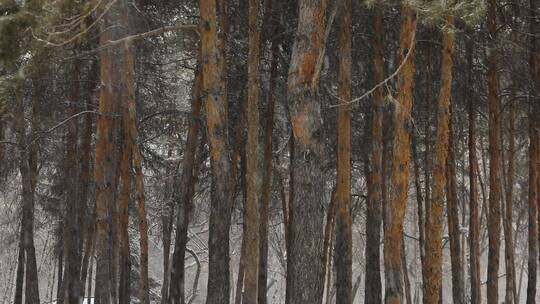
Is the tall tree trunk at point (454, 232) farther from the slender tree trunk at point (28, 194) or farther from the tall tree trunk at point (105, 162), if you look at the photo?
the slender tree trunk at point (28, 194)

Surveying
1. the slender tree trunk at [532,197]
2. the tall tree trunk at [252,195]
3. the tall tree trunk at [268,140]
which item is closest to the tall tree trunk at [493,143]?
the slender tree trunk at [532,197]

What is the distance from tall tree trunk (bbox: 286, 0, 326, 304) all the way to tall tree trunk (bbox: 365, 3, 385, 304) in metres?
4.19

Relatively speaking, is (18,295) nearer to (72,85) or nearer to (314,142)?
(72,85)

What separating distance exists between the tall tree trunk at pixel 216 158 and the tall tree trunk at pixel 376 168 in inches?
129

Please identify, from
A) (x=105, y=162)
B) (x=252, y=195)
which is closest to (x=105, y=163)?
(x=105, y=162)

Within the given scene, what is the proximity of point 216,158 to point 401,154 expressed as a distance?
2.74 meters

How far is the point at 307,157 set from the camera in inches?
334

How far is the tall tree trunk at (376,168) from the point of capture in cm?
1270

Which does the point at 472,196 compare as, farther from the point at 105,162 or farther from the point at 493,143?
the point at 105,162

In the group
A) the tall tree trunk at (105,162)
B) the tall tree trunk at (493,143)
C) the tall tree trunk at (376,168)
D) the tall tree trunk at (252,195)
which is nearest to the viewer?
the tall tree trunk at (252,195)

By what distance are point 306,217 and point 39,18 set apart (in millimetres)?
4240

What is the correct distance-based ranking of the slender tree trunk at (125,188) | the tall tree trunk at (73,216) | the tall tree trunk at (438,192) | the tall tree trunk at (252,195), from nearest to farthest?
the tall tree trunk at (438,192) → the tall tree trunk at (252,195) → the slender tree trunk at (125,188) → the tall tree trunk at (73,216)

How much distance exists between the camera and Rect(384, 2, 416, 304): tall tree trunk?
9445mm

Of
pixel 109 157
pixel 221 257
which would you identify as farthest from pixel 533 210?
pixel 109 157
